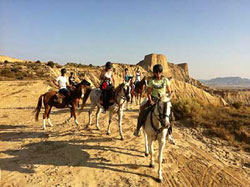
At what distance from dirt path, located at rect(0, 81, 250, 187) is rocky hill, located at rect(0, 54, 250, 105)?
11.4 meters

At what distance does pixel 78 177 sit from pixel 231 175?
15.7 feet

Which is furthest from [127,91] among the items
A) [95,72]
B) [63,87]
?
[95,72]

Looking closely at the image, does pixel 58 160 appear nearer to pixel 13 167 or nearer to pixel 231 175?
pixel 13 167

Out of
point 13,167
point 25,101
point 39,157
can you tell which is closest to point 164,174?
point 39,157

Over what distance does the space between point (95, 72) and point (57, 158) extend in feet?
113

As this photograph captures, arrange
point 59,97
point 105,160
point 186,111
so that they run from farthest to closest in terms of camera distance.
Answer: point 186,111
point 59,97
point 105,160

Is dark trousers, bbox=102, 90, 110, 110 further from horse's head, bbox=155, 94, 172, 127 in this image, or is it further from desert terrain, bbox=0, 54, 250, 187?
horse's head, bbox=155, 94, 172, 127

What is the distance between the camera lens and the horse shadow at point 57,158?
532 cm

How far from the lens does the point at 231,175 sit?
5.04 metres

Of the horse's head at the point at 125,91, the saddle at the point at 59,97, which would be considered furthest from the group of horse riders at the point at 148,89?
the horse's head at the point at 125,91

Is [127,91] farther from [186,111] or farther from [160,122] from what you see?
[186,111]

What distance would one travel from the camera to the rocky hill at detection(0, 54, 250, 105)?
1224 inches

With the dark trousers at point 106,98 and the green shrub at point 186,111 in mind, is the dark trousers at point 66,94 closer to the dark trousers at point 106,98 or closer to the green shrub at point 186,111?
the dark trousers at point 106,98

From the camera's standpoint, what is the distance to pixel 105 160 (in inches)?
→ 226
